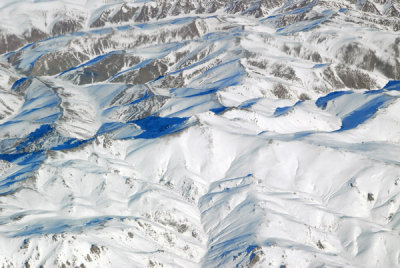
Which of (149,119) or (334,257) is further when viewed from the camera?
(149,119)

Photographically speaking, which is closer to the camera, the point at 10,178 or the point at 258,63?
the point at 10,178

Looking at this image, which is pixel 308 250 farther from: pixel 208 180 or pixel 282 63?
pixel 282 63

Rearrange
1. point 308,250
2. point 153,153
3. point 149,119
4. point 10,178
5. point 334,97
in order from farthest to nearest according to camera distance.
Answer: point 334,97, point 149,119, point 153,153, point 10,178, point 308,250

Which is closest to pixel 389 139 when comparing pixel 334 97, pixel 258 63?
pixel 334 97

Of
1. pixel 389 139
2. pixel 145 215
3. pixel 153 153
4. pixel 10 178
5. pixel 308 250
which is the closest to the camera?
pixel 308 250

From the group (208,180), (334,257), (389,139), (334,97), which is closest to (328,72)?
(334,97)

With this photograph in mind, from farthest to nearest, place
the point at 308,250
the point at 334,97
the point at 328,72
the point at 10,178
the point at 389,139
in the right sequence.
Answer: the point at 328,72 → the point at 334,97 → the point at 389,139 → the point at 10,178 → the point at 308,250

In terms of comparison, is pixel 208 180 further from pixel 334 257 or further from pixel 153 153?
pixel 334 257

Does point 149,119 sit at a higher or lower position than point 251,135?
lower

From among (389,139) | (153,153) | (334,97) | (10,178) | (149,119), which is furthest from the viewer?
(334,97)
